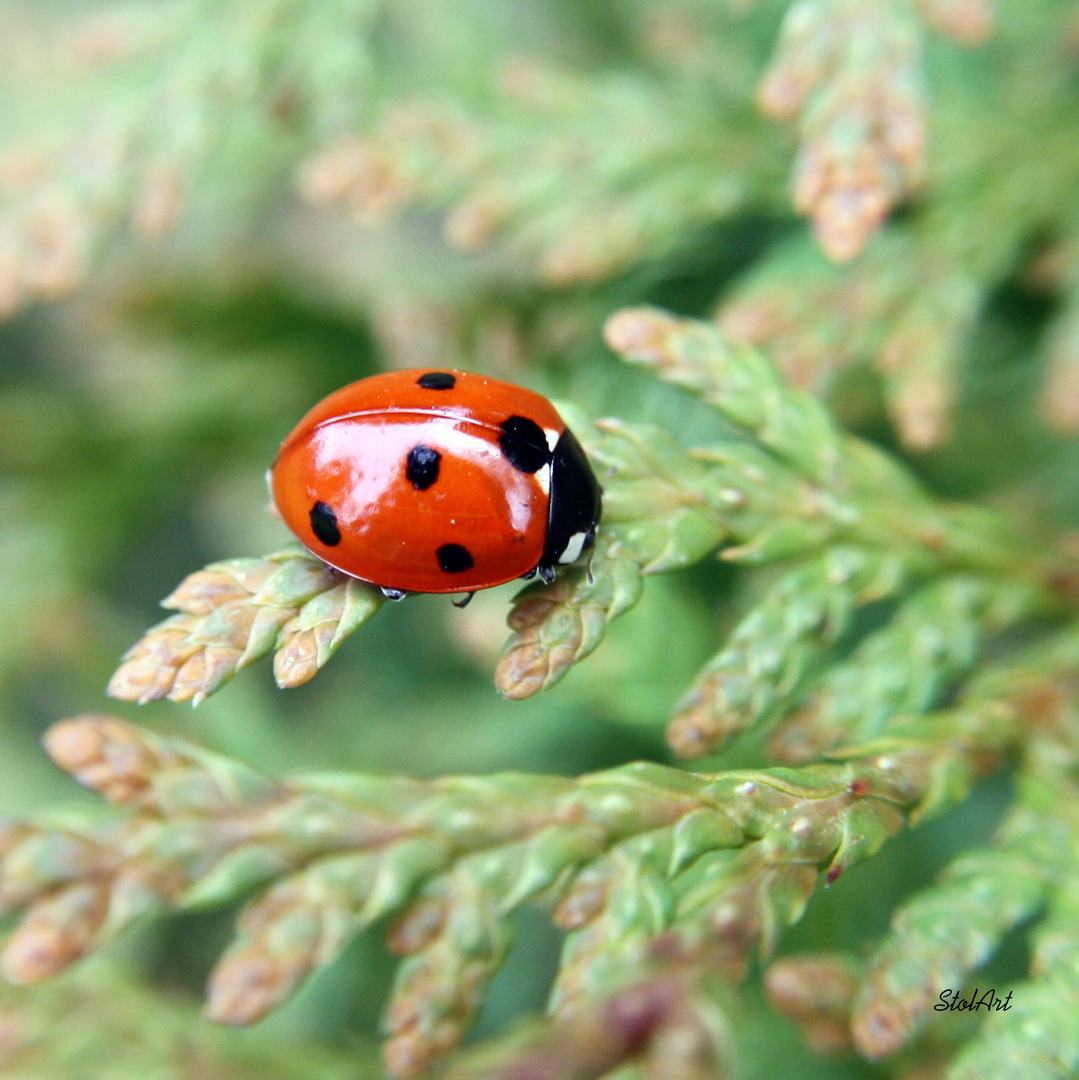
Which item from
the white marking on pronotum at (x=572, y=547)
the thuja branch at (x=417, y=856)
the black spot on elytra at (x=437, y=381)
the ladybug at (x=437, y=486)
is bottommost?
the thuja branch at (x=417, y=856)

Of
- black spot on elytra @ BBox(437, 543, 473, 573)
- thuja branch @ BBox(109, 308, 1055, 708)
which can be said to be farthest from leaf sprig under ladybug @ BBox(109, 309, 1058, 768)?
black spot on elytra @ BBox(437, 543, 473, 573)

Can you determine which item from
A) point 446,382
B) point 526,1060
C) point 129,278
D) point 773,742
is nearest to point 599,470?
point 446,382

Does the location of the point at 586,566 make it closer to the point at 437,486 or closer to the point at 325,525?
the point at 437,486

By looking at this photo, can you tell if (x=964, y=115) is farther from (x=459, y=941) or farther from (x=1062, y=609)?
(x=459, y=941)

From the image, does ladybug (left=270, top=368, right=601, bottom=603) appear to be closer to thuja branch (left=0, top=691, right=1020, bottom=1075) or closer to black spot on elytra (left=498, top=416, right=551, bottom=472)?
black spot on elytra (left=498, top=416, right=551, bottom=472)

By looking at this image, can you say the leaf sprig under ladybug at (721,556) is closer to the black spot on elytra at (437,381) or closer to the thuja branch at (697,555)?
the thuja branch at (697,555)

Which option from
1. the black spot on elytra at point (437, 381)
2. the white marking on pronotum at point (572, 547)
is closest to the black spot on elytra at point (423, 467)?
the black spot on elytra at point (437, 381)
